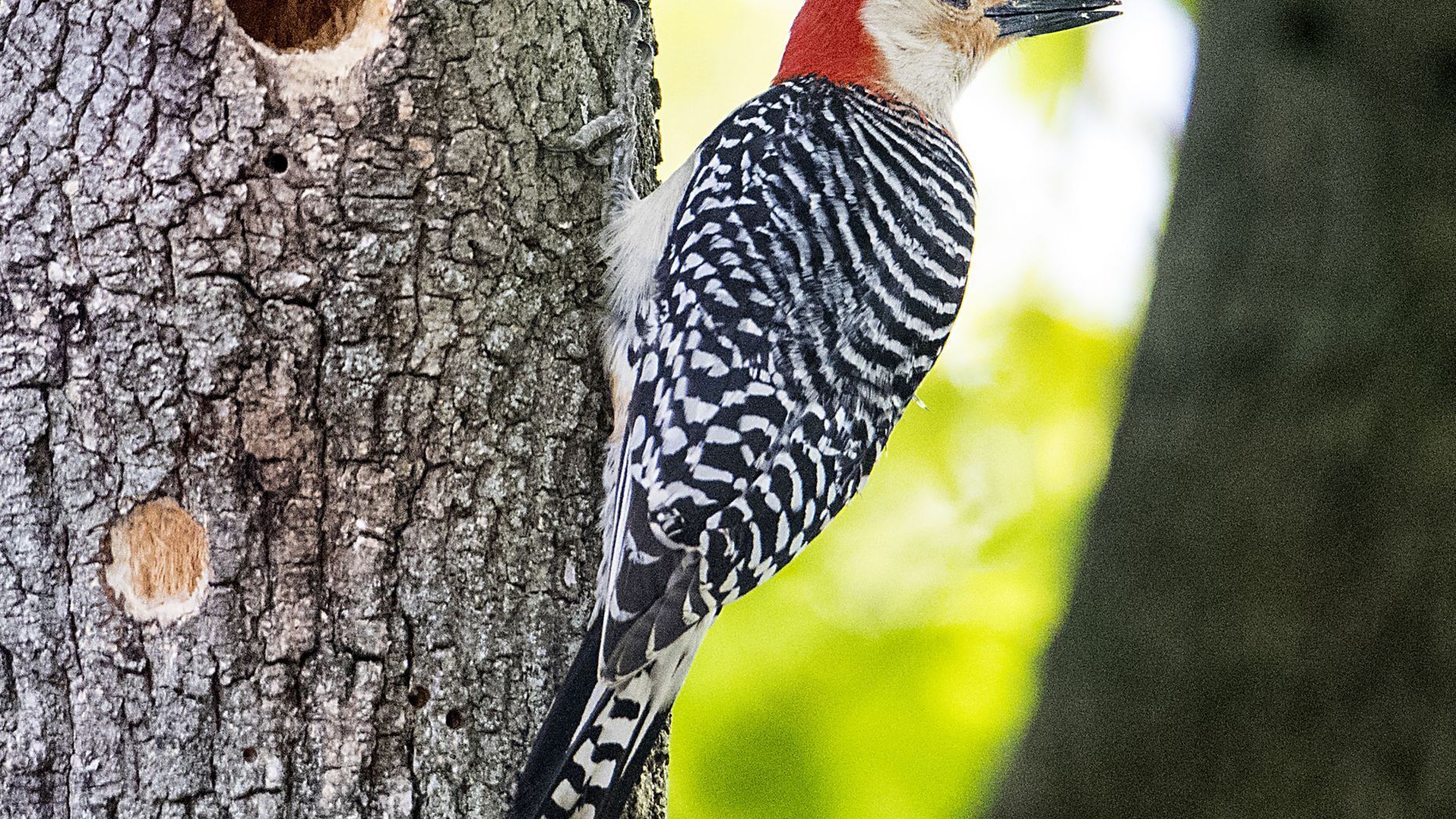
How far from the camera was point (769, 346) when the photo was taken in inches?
104

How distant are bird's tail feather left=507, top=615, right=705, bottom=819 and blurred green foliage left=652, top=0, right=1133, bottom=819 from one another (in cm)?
181

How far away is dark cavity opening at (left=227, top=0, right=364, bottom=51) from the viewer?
8.00 feet

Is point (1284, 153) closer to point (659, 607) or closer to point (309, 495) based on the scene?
point (659, 607)

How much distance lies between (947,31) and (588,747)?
2263 mm

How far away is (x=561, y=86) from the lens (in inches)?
102

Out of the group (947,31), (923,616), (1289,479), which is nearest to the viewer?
(1289,479)

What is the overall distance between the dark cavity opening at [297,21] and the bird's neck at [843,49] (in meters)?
1.34

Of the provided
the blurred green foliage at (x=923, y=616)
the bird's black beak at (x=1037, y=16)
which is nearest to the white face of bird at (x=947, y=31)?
the bird's black beak at (x=1037, y=16)

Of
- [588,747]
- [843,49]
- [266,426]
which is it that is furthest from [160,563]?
[843,49]

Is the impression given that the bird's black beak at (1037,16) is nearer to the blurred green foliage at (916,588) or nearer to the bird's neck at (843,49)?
the bird's neck at (843,49)

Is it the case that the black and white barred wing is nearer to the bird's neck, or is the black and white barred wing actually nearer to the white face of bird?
the bird's neck

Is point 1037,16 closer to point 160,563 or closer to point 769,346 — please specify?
point 769,346

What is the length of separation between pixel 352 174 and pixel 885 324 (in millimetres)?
1166

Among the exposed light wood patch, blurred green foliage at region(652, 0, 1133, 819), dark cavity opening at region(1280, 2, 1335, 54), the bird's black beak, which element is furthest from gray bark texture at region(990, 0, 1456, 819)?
the exposed light wood patch
